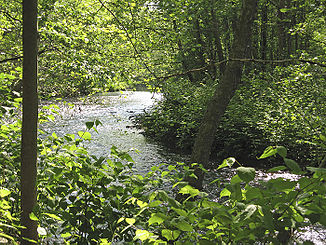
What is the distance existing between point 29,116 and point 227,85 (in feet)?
9.04

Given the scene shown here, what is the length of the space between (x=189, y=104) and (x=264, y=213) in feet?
34.0

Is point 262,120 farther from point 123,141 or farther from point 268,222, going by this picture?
point 268,222

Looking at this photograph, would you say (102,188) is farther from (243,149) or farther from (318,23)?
(318,23)

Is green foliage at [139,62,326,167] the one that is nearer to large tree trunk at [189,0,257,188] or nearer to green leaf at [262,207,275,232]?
large tree trunk at [189,0,257,188]

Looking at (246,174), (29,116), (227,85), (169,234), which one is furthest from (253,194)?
(227,85)

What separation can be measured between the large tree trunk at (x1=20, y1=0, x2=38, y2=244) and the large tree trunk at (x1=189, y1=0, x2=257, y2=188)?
7.45 ft

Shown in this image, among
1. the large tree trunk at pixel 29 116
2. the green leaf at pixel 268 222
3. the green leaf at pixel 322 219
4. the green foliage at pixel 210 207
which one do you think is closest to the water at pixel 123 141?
the green foliage at pixel 210 207

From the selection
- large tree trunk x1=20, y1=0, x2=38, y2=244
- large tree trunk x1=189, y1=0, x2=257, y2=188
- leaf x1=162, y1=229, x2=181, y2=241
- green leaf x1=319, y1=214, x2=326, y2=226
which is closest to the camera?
green leaf x1=319, y1=214, x2=326, y2=226

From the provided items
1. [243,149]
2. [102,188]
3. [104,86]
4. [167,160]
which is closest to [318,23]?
[243,149]

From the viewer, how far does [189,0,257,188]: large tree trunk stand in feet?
11.9

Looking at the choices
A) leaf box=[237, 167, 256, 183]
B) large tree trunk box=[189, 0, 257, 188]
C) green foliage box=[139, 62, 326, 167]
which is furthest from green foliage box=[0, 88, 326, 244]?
green foliage box=[139, 62, 326, 167]

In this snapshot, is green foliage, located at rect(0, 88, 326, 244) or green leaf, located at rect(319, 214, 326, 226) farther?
green foliage, located at rect(0, 88, 326, 244)

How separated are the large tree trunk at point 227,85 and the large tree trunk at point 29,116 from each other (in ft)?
7.45

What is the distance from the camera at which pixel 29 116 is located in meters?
1.82
